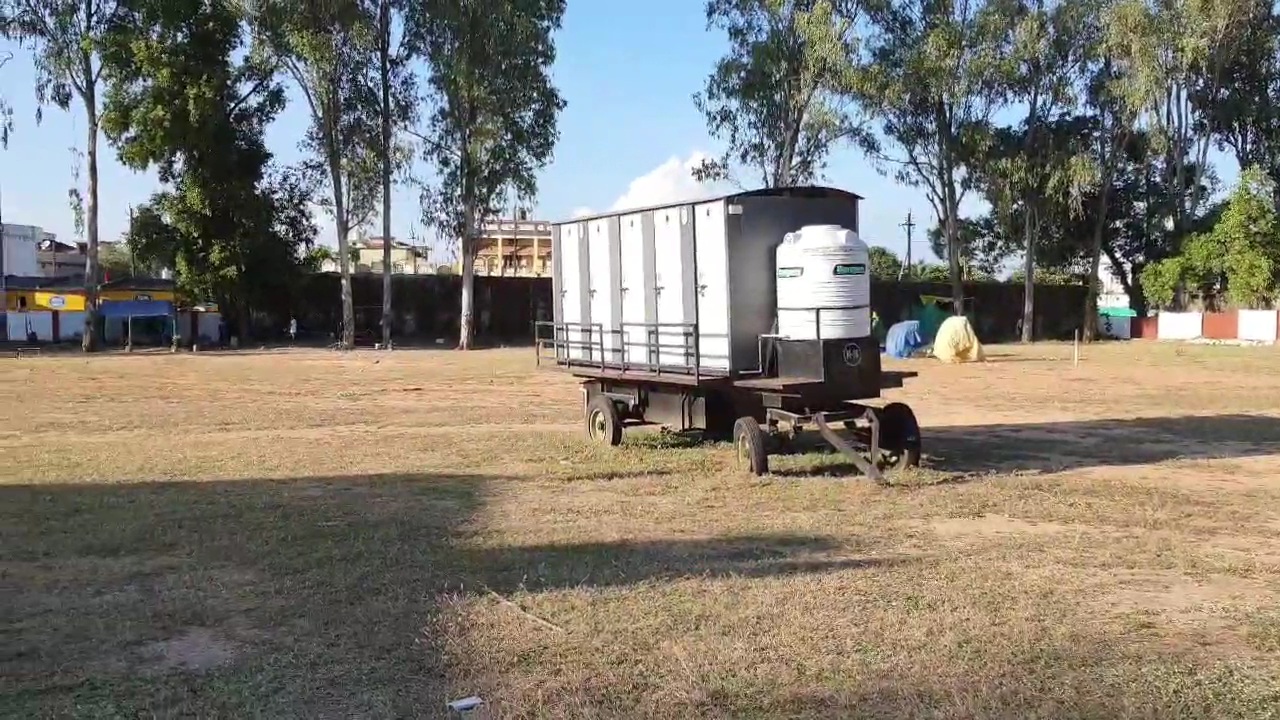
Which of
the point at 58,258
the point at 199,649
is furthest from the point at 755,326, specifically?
the point at 58,258

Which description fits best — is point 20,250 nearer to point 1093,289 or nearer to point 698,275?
point 1093,289

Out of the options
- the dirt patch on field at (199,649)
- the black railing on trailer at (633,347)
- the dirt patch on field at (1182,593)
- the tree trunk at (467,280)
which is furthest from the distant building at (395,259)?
the dirt patch on field at (1182,593)

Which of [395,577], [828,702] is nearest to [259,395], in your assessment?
[395,577]

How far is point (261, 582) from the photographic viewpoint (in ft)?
26.2

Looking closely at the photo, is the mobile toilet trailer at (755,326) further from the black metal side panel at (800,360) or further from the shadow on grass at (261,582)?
the shadow on grass at (261,582)

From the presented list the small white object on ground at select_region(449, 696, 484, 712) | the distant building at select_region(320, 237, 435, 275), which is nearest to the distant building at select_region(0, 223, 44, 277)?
the distant building at select_region(320, 237, 435, 275)

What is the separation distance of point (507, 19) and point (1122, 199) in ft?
106

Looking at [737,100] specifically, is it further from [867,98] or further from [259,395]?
[259,395]

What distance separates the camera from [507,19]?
44031mm

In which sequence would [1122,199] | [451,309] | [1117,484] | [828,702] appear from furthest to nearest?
[1122,199]
[451,309]
[1117,484]
[828,702]

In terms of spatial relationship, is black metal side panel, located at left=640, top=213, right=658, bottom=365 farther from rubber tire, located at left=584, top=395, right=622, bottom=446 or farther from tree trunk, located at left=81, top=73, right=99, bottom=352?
tree trunk, located at left=81, top=73, right=99, bottom=352

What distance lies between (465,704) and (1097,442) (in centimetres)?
1264

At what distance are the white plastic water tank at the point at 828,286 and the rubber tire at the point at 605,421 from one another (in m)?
3.35

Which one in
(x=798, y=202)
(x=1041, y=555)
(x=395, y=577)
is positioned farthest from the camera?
(x=798, y=202)
